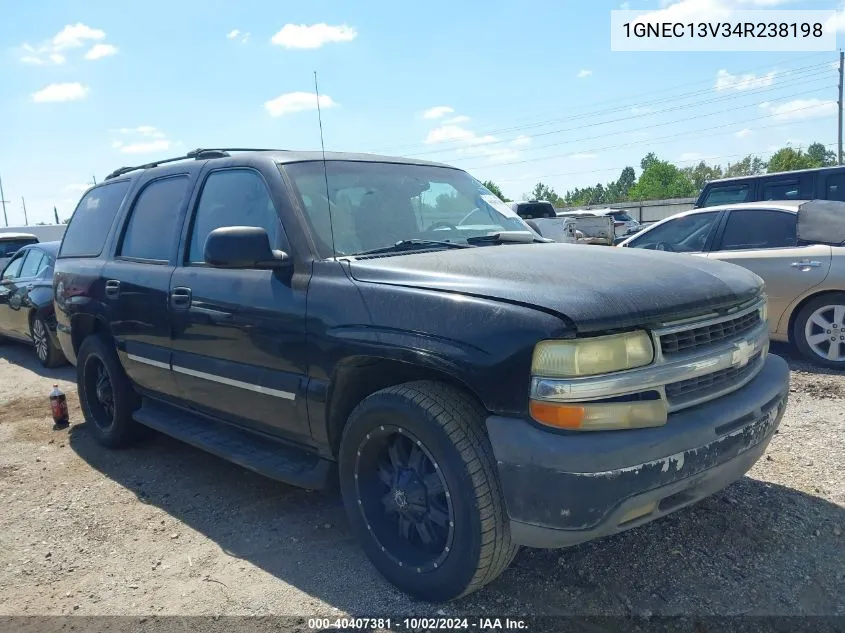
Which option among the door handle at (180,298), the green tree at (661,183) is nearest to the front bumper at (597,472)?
the door handle at (180,298)

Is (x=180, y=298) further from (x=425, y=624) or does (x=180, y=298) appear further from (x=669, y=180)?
(x=669, y=180)

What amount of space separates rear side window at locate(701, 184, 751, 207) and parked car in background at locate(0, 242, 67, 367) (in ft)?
29.4

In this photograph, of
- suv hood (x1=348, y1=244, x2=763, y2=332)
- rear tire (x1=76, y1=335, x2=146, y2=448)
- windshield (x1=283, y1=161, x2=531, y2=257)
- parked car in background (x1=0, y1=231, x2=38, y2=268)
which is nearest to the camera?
suv hood (x1=348, y1=244, x2=763, y2=332)

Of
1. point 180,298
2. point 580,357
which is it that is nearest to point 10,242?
point 180,298

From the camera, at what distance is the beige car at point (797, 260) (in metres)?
5.89

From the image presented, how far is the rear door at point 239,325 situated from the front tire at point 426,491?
0.45 meters

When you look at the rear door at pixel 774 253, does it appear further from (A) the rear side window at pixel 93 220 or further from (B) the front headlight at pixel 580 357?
(A) the rear side window at pixel 93 220

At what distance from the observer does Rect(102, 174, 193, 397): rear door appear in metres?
4.03

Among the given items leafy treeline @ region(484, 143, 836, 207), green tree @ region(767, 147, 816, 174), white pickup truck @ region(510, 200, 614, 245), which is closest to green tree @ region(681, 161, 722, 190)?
leafy treeline @ region(484, 143, 836, 207)

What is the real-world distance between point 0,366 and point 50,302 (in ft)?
5.04

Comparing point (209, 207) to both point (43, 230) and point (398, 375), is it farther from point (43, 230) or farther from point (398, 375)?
point (43, 230)

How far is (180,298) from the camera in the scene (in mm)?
3783

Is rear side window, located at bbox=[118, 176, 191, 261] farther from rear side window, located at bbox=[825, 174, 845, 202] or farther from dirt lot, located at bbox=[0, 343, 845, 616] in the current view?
rear side window, located at bbox=[825, 174, 845, 202]

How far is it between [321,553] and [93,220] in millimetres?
3390
